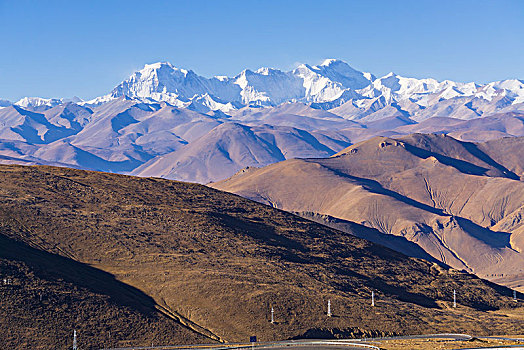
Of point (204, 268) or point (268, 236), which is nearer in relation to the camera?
point (204, 268)

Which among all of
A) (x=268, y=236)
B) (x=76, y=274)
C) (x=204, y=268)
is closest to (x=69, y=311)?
(x=76, y=274)

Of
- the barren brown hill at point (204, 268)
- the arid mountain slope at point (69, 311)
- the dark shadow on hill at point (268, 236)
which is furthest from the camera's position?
the dark shadow on hill at point (268, 236)

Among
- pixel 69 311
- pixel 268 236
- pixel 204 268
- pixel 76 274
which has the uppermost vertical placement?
pixel 268 236

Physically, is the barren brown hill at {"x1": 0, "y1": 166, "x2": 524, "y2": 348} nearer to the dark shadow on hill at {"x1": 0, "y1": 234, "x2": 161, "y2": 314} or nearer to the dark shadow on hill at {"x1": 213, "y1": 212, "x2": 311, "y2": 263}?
the dark shadow on hill at {"x1": 0, "y1": 234, "x2": 161, "y2": 314}

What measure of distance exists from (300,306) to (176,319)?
63.5 feet

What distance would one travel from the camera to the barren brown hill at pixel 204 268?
10350 centimetres

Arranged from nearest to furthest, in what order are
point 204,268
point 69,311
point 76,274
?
point 69,311 → point 76,274 → point 204,268

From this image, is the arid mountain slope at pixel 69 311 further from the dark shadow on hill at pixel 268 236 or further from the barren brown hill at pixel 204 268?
the dark shadow on hill at pixel 268 236

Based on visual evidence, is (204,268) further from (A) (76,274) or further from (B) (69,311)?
(B) (69,311)

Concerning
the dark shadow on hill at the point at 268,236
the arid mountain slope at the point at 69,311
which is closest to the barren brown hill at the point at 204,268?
the arid mountain slope at the point at 69,311

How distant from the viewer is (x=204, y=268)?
4894 inches

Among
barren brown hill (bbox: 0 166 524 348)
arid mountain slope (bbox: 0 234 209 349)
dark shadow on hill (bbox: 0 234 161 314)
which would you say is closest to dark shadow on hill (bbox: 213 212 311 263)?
barren brown hill (bbox: 0 166 524 348)

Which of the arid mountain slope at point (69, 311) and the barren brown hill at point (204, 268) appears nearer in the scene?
the arid mountain slope at point (69, 311)

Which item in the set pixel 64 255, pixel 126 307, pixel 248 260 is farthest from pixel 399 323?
pixel 64 255
